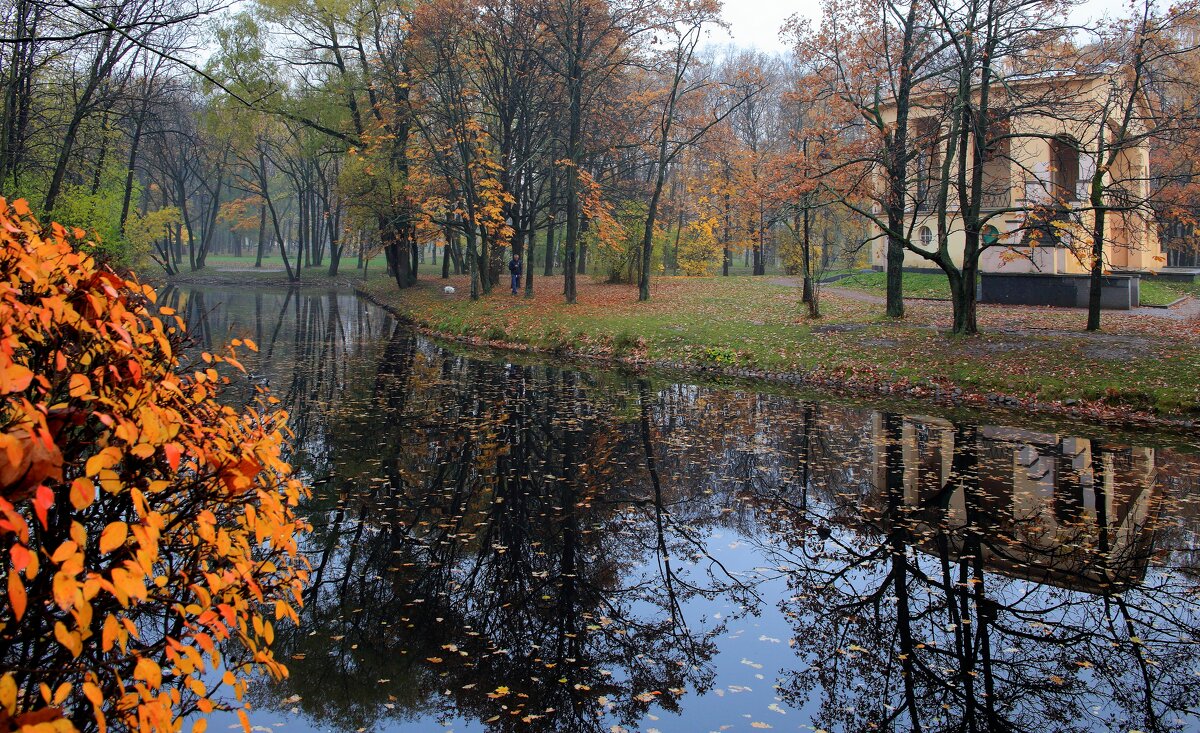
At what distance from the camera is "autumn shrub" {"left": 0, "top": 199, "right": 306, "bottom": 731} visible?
6.64 feet

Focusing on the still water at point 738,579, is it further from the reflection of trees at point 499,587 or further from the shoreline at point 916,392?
the shoreline at point 916,392

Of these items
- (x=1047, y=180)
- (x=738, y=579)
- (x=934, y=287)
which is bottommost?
(x=738, y=579)

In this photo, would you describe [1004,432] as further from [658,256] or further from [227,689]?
[658,256]

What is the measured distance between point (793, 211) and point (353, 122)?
24538 millimetres

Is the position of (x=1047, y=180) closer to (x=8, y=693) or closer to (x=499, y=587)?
(x=499, y=587)

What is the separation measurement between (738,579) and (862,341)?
532 inches

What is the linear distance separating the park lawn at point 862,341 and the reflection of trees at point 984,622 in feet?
22.0

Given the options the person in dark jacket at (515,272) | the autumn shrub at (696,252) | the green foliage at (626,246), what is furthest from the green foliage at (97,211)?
the autumn shrub at (696,252)

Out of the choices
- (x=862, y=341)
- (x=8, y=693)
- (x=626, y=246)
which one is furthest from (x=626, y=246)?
(x=8, y=693)

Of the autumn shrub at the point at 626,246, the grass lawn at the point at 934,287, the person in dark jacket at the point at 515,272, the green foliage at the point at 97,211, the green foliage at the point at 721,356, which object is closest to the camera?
the green foliage at the point at 721,356

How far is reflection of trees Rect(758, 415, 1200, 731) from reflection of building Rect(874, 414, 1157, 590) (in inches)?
1.2

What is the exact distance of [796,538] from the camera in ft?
24.7

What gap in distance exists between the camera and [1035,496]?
8.82 m

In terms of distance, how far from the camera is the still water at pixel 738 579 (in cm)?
474
